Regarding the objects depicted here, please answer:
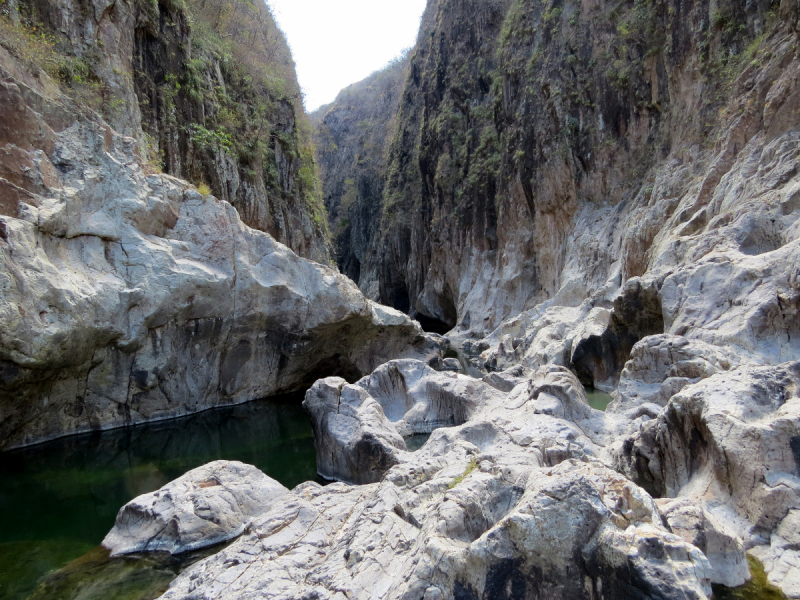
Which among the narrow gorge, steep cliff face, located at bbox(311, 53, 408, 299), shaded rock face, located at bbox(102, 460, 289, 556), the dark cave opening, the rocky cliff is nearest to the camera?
the narrow gorge

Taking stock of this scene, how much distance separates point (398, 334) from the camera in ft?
53.8

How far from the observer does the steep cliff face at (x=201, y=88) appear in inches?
484

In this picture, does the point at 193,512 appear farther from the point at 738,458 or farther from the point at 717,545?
the point at 738,458

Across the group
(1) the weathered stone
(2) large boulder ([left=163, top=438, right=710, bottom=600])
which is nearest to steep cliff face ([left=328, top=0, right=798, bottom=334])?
(1) the weathered stone

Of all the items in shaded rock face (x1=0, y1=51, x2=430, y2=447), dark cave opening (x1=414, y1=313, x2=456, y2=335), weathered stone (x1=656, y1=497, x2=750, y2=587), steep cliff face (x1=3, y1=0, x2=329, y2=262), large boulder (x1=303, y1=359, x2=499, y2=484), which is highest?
steep cliff face (x1=3, y1=0, x2=329, y2=262)

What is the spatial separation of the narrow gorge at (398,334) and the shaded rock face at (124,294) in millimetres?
60

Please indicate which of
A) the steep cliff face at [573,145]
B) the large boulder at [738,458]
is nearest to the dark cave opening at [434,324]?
the steep cliff face at [573,145]

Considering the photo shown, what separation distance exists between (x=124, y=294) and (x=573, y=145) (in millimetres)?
19483

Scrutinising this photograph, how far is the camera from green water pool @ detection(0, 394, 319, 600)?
491cm

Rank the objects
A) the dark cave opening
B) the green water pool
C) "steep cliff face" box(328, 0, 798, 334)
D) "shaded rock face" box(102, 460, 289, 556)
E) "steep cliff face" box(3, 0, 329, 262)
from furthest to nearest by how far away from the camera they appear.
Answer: the dark cave opening → "steep cliff face" box(328, 0, 798, 334) → "steep cliff face" box(3, 0, 329, 262) → "shaded rock face" box(102, 460, 289, 556) → the green water pool

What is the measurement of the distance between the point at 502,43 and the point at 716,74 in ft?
54.2

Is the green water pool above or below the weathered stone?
above

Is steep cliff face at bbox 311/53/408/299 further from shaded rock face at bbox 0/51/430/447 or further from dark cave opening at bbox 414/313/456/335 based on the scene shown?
shaded rock face at bbox 0/51/430/447

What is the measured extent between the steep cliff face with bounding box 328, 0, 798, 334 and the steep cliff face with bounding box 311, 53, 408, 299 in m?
6.40
